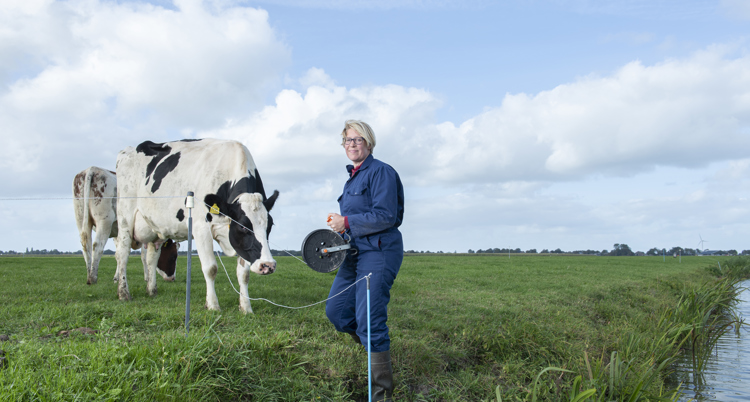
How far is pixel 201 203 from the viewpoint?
7738mm

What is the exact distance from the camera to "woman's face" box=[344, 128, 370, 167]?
4.21 m

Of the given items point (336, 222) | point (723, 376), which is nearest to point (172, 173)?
point (336, 222)

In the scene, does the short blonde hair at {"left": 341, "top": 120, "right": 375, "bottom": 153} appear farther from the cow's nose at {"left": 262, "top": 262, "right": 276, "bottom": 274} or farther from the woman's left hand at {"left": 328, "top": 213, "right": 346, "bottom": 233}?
the cow's nose at {"left": 262, "top": 262, "right": 276, "bottom": 274}

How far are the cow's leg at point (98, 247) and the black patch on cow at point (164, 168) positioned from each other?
3715mm

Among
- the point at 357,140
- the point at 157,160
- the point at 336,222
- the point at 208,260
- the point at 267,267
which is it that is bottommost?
the point at 267,267

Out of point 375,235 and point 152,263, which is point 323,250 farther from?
point 152,263

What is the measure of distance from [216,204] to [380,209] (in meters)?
3.82

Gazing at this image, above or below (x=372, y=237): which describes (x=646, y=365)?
below

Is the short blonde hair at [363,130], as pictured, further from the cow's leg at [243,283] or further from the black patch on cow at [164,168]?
the black patch on cow at [164,168]

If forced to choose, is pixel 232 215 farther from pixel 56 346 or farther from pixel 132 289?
pixel 132 289

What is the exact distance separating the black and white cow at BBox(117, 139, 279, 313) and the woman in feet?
8.11

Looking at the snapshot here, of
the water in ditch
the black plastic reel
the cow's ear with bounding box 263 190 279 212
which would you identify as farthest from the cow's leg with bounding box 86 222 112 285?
the water in ditch

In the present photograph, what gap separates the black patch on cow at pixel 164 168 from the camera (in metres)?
8.78

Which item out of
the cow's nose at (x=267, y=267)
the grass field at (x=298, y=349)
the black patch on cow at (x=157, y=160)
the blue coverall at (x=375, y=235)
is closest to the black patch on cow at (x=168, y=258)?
the grass field at (x=298, y=349)
